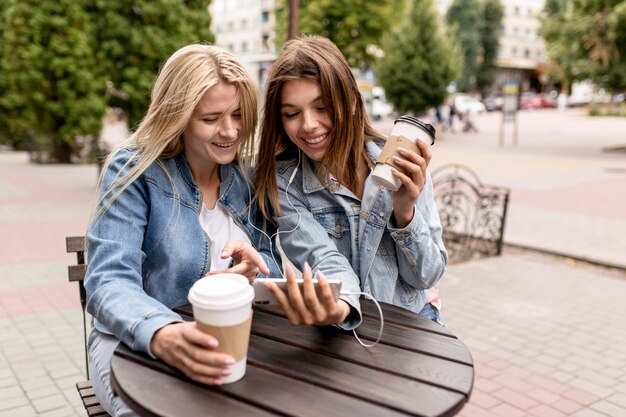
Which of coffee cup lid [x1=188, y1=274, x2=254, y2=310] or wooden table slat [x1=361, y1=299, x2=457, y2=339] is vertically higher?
coffee cup lid [x1=188, y1=274, x2=254, y2=310]

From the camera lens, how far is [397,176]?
5.84 feet

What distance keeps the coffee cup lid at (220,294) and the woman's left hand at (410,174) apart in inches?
26.1

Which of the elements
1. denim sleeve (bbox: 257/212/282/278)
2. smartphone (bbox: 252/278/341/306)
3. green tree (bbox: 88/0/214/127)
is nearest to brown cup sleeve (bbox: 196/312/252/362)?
smartphone (bbox: 252/278/341/306)

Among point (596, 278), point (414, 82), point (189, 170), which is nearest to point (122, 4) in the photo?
point (596, 278)

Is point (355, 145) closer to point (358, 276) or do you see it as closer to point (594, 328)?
point (358, 276)

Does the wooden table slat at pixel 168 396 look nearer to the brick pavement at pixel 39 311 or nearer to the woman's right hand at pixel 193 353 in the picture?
the woman's right hand at pixel 193 353

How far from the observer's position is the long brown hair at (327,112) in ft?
6.63

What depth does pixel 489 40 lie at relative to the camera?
56406mm

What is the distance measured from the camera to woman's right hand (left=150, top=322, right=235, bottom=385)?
140 centimetres

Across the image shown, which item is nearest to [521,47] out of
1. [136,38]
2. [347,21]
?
[347,21]

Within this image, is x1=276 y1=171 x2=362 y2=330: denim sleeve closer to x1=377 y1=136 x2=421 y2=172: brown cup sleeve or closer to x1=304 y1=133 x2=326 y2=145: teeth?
x1=304 y1=133 x2=326 y2=145: teeth

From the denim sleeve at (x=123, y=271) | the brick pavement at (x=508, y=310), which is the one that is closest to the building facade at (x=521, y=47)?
the brick pavement at (x=508, y=310)

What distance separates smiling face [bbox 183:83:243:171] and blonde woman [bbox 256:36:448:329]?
0.19 m

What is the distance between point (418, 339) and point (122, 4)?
10.5 m
